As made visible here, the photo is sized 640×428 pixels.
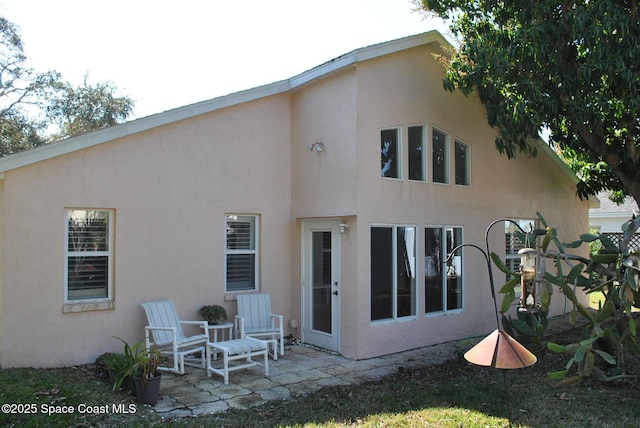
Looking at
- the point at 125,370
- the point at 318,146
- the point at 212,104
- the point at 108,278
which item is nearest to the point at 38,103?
the point at 212,104

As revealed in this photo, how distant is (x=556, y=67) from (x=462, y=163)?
2.93 meters

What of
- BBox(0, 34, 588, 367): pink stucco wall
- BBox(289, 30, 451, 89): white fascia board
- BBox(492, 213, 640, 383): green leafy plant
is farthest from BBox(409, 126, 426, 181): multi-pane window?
BBox(492, 213, 640, 383): green leafy plant

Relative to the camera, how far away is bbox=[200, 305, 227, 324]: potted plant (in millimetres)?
8602

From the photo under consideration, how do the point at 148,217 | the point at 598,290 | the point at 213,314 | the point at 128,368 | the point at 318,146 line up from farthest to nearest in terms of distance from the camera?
the point at 318,146 → the point at 213,314 → the point at 148,217 → the point at 598,290 → the point at 128,368

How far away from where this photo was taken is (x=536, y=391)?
22.1 ft

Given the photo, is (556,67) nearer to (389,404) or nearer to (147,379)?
(389,404)

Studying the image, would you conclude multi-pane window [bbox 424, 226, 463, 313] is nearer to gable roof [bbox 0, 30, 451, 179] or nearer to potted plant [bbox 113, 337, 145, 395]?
gable roof [bbox 0, 30, 451, 179]

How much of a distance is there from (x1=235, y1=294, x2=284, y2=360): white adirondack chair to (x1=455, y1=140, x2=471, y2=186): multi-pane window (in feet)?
16.4

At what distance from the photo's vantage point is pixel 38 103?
24578 mm

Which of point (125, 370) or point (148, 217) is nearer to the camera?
point (125, 370)

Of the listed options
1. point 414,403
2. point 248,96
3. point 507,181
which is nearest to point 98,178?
point 248,96

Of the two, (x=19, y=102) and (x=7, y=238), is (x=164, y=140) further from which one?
(x=19, y=102)

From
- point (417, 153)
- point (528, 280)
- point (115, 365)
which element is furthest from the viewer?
point (417, 153)

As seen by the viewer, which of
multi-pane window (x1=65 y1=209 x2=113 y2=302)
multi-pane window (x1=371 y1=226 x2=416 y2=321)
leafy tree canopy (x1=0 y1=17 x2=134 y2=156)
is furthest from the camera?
leafy tree canopy (x1=0 y1=17 x2=134 y2=156)
